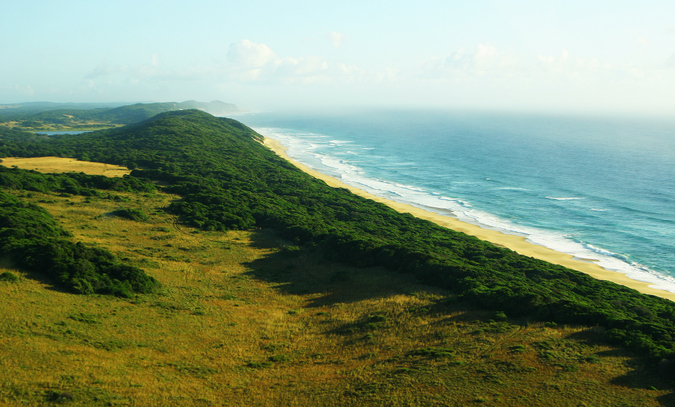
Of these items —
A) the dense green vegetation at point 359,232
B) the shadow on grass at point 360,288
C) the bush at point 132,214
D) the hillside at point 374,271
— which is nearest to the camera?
the shadow on grass at point 360,288

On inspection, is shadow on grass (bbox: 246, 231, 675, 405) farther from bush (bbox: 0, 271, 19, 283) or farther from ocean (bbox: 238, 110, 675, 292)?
ocean (bbox: 238, 110, 675, 292)

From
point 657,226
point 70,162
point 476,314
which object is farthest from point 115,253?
point 657,226

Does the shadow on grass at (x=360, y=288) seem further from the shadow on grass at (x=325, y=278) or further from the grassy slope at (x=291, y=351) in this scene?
the grassy slope at (x=291, y=351)

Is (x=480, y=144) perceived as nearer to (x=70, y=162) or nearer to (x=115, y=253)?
(x=70, y=162)

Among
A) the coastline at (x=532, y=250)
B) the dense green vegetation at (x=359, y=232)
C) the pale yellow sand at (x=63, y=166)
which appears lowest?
the coastline at (x=532, y=250)

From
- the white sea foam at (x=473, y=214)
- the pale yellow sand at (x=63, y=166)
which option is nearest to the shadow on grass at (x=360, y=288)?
the white sea foam at (x=473, y=214)

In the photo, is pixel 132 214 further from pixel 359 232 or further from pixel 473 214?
pixel 473 214
